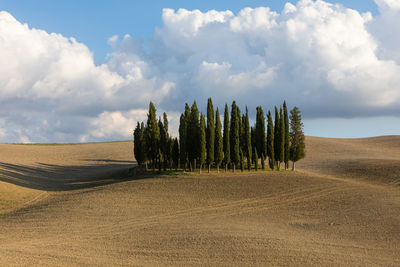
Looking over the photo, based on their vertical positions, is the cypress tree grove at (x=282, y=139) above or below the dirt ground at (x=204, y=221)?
above

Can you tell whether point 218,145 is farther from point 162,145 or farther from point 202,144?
point 162,145

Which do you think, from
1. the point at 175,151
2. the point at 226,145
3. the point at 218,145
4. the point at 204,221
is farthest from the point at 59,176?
the point at 204,221

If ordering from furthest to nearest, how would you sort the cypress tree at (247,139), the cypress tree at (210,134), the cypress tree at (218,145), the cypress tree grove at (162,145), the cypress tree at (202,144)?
the cypress tree grove at (162,145), the cypress tree at (247,139), the cypress tree at (218,145), the cypress tree at (210,134), the cypress tree at (202,144)

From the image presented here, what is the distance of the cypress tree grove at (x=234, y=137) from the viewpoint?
48.8 metres

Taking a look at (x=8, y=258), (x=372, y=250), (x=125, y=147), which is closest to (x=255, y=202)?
(x=372, y=250)

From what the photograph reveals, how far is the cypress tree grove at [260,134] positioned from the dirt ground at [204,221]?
440 inches

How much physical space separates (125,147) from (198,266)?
8327cm

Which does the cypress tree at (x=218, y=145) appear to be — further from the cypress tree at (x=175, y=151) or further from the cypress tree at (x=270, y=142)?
the cypress tree at (x=270, y=142)

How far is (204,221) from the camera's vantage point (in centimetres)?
2519

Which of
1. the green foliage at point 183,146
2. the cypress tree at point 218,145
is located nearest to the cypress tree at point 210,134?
the cypress tree at point 218,145

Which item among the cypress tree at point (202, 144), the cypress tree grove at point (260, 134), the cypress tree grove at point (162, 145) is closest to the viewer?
the cypress tree at point (202, 144)

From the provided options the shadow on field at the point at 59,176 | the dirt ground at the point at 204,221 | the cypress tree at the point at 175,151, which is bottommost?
the dirt ground at the point at 204,221

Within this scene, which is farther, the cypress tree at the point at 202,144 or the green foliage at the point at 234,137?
the green foliage at the point at 234,137

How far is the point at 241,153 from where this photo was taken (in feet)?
164
